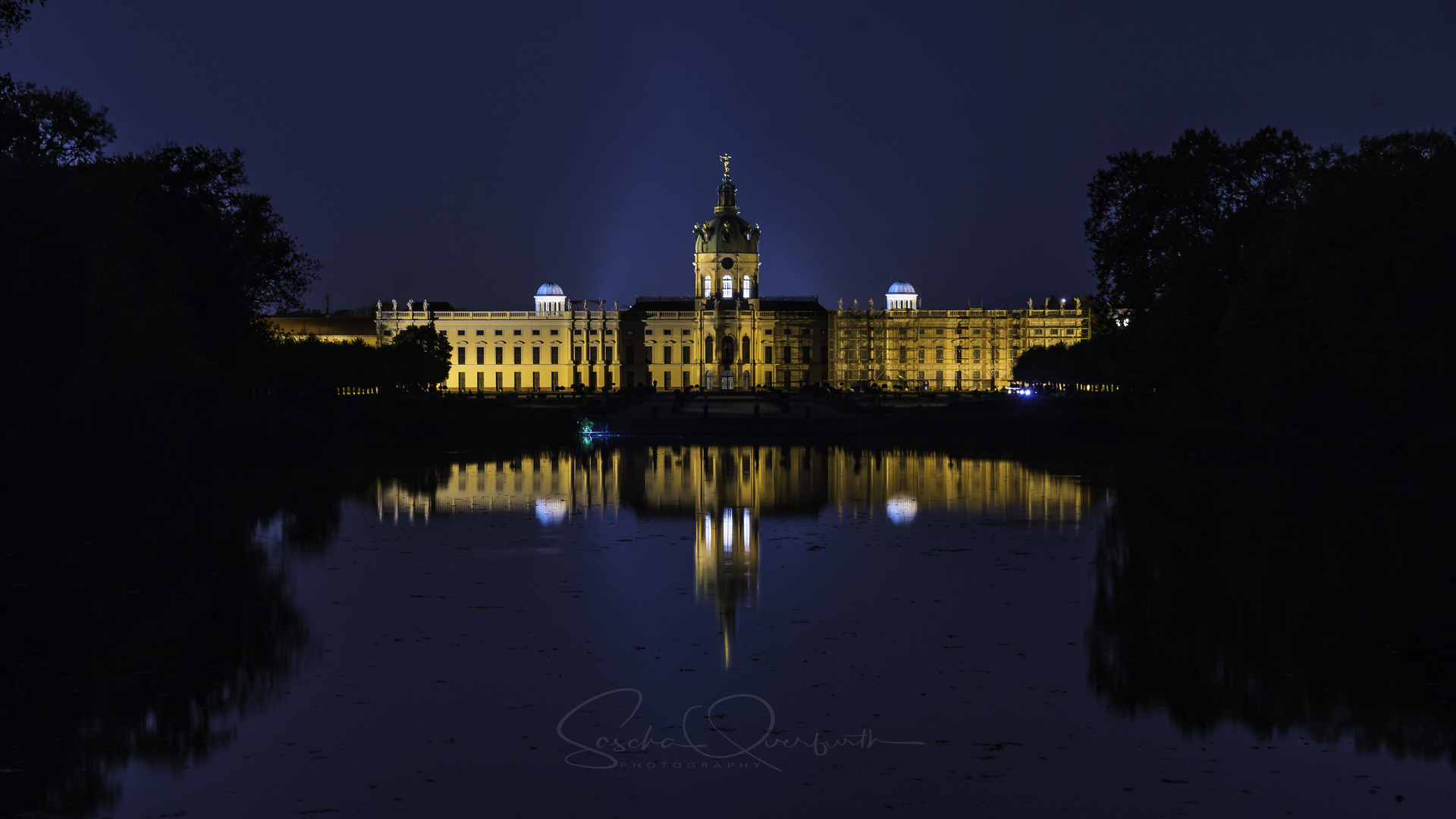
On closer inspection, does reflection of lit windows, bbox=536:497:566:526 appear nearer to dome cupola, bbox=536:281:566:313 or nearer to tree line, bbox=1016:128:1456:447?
tree line, bbox=1016:128:1456:447

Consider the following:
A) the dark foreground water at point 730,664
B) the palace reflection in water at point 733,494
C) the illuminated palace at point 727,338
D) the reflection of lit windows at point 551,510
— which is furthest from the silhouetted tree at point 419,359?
the dark foreground water at point 730,664

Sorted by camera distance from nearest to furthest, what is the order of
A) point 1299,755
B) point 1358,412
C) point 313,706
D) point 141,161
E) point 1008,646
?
point 1299,755
point 313,706
point 1008,646
point 1358,412
point 141,161

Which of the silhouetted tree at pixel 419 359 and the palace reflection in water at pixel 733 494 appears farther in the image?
the silhouetted tree at pixel 419 359

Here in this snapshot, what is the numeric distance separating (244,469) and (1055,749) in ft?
81.0

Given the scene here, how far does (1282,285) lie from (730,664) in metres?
28.5

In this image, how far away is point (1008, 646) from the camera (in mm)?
12047

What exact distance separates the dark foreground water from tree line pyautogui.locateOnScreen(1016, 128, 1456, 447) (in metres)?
10.8

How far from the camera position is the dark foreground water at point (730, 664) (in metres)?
8.45

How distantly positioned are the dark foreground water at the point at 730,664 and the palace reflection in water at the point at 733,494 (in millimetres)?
278

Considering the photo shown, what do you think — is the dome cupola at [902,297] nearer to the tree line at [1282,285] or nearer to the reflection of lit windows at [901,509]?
the tree line at [1282,285]

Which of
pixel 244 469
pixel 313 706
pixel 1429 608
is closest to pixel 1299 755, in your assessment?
pixel 1429 608

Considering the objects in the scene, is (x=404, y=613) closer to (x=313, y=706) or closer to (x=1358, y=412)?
(x=313, y=706)

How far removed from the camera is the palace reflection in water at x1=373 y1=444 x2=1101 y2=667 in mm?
18891

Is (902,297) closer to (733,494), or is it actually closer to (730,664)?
(733,494)
